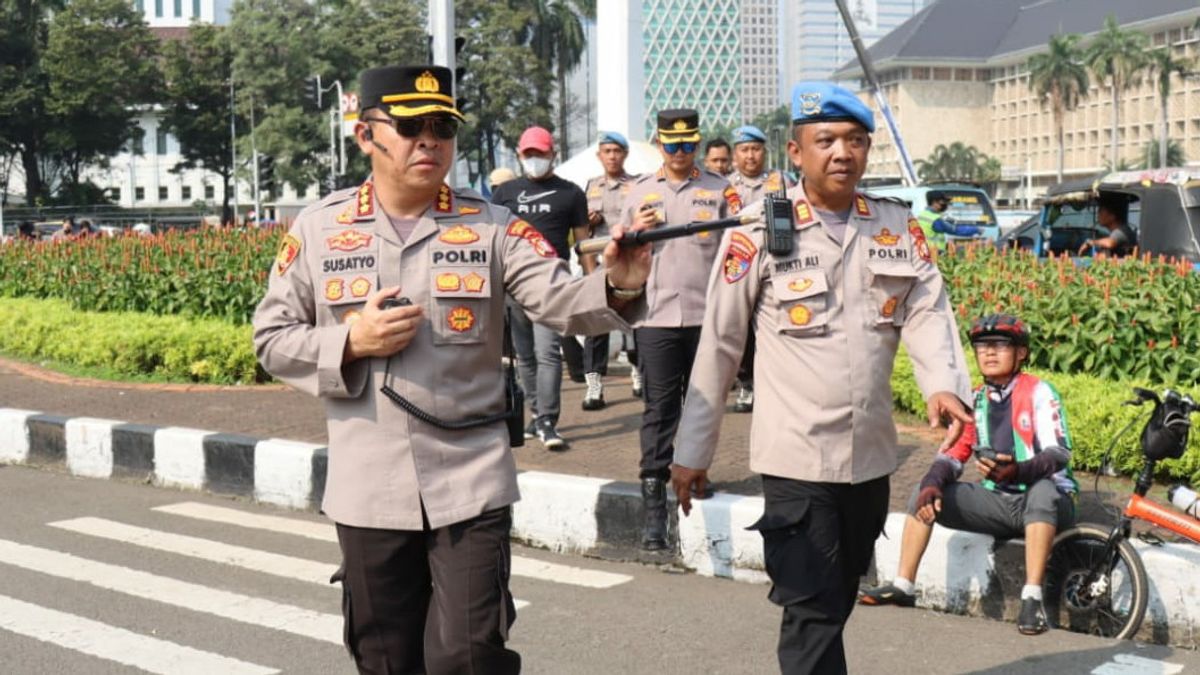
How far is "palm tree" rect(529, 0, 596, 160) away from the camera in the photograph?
245 ft

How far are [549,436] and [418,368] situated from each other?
16.2ft

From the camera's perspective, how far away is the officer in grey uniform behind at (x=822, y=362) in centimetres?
366

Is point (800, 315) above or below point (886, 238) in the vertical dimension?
below

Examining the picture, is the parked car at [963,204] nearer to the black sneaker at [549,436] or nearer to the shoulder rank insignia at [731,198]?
the black sneaker at [549,436]

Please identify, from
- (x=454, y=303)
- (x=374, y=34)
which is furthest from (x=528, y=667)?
(x=374, y=34)

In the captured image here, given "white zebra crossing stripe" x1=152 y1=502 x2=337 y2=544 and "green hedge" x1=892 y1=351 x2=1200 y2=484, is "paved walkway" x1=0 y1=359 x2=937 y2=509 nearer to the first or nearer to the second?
"green hedge" x1=892 y1=351 x2=1200 y2=484

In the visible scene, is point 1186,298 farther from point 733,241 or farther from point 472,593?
point 472,593

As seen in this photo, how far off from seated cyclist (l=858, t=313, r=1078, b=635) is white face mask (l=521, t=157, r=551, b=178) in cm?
326

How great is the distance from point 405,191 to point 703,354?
90 cm

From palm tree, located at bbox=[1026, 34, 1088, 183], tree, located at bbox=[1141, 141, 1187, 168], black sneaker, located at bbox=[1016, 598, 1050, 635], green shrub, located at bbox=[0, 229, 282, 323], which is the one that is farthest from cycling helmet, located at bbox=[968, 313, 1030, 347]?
palm tree, located at bbox=[1026, 34, 1088, 183]

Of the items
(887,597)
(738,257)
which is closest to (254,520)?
(887,597)

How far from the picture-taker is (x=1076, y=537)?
5281 millimetres

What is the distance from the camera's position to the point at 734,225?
329 centimetres

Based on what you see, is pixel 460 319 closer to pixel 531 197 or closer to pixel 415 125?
pixel 415 125
